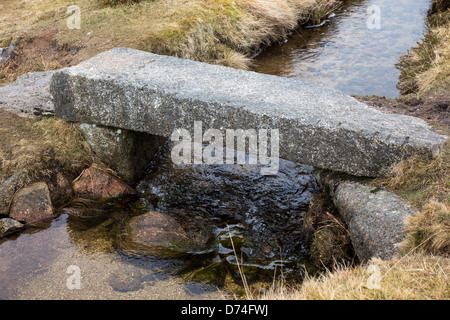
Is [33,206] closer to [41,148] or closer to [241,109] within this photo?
[41,148]

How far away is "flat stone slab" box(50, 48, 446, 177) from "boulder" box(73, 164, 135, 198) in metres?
0.81

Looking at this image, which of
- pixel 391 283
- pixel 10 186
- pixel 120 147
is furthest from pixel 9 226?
pixel 391 283

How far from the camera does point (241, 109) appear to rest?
491 centimetres

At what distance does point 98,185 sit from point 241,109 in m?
2.51

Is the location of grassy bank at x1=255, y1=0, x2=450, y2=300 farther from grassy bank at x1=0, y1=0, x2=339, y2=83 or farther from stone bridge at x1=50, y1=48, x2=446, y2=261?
grassy bank at x1=0, y1=0, x2=339, y2=83

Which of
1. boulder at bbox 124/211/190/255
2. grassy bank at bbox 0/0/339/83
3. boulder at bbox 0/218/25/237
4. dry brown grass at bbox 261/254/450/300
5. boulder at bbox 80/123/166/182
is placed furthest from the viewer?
grassy bank at bbox 0/0/339/83

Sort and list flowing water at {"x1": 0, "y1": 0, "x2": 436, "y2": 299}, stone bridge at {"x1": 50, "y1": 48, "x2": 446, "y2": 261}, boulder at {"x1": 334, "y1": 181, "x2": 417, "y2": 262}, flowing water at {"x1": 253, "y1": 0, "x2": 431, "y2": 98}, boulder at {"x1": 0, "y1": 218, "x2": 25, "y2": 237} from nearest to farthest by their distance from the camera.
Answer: boulder at {"x1": 334, "y1": 181, "x2": 417, "y2": 262}, stone bridge at {"x1": 50, "y1": 48, "x2": 446, "y2": 261}, flowing water at {"x1": 0, "y1": 0, "x2": 436, "y2": 299}, boulder at {"x1": 0, "y1": 218, "x2": 25, "y2": 237}, flowing water at {"x1": 253, "y1": 0, "x2": 431, "y2": 98}

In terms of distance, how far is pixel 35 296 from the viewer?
14.6ft

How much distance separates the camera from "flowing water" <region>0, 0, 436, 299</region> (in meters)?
4.58

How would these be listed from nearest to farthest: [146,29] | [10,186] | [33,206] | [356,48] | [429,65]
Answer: [33,206]
[10,186]
[429,65]
[146,29]
[356,48]

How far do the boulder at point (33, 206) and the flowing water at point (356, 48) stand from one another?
5.71 meters

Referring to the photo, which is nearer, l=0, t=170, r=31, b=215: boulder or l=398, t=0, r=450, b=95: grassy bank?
l=0, t=170, r=31, b=215: boulder

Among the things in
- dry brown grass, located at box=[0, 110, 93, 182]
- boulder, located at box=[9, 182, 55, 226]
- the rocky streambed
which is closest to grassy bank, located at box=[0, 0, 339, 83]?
dry brown grass, located at box=[0, 110, 93, 182]

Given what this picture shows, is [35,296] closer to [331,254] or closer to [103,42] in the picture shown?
[331,254]
